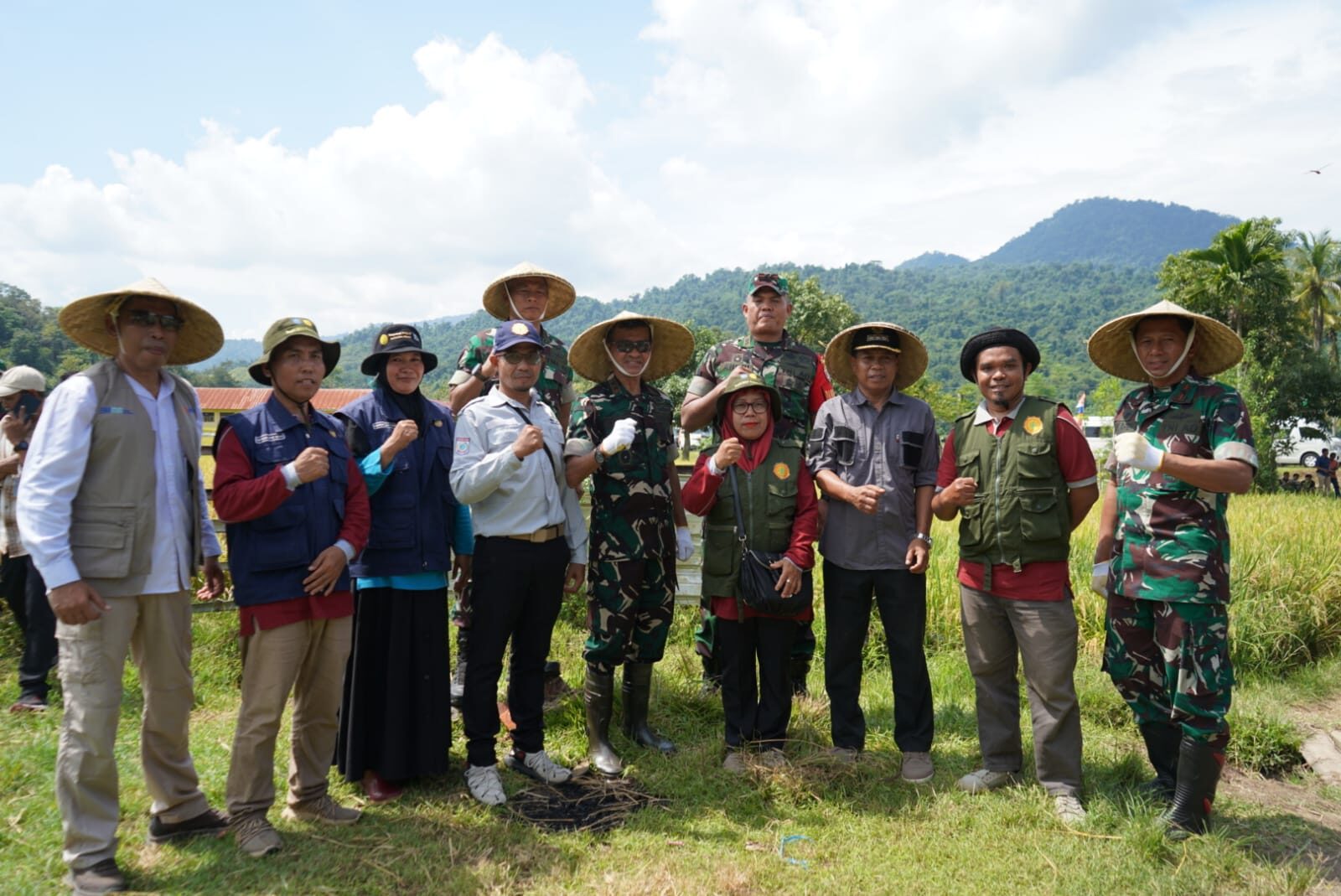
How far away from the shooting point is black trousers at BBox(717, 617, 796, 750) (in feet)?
14.5

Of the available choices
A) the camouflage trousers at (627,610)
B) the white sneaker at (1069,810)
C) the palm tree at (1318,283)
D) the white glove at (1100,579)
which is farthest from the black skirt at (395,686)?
the palm tree at (1318,283)

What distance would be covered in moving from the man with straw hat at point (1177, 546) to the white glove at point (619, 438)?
86.8 inches

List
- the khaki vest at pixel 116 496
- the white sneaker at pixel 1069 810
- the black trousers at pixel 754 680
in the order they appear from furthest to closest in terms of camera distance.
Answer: the black trousers at pixel 754 680 → the white sneaker at pixel 1069 810 → the khaki vest at pixel 116 496

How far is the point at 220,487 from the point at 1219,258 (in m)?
30.7

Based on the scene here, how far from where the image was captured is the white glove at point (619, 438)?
4.04 metres

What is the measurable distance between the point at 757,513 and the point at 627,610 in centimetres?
86

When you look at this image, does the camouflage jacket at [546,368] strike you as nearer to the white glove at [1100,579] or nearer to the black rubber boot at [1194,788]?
the white glove at [1100,579]

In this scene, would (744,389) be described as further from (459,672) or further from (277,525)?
(459,672)

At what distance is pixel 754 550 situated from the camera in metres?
4.32

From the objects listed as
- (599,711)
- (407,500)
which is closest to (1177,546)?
(599,711)

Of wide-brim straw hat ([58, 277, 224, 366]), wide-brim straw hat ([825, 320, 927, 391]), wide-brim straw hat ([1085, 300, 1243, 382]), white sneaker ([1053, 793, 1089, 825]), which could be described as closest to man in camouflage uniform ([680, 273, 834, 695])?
wide-brim straw hat ([825, 320, 927, 391])

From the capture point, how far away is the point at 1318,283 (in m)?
39.3

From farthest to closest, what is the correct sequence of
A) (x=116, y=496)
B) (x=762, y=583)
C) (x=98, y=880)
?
(x=762, y=583), (x=116, y=496), (x=98, y=880)

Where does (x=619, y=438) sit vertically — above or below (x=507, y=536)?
above
